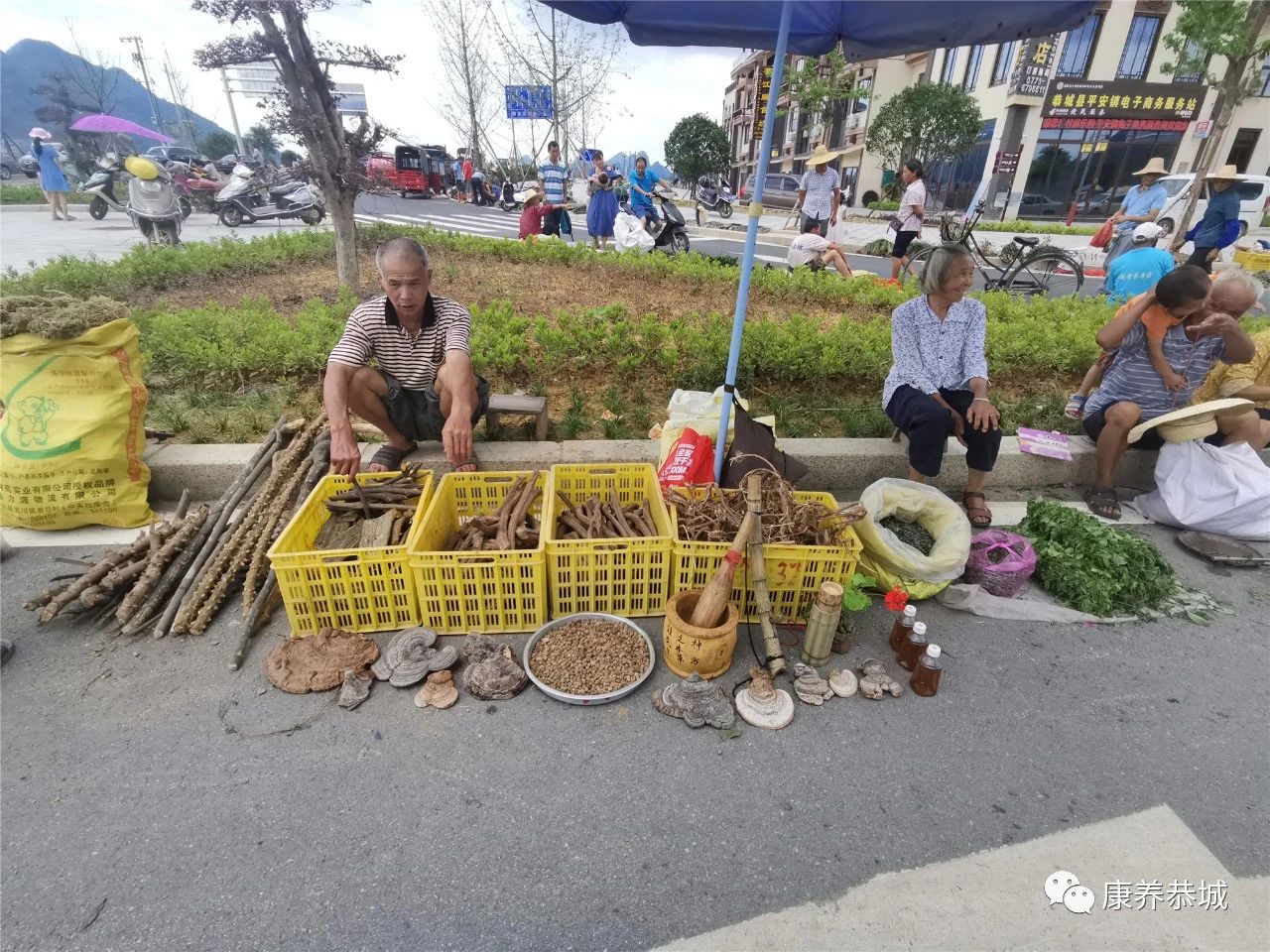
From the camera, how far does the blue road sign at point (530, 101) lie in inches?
707

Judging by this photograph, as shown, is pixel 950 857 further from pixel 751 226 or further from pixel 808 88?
pixel 808 88

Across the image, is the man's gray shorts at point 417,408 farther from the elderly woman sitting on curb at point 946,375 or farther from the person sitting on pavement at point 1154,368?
the person sitting on pavement at point 1154,368

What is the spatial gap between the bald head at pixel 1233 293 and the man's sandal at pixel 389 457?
4988mm

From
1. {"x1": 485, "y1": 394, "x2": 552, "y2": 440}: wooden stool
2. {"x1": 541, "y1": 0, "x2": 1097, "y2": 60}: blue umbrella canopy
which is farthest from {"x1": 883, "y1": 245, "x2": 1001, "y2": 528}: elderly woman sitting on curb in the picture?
{"x1": 485, "y1": 394, "x2": 552, "y2": 440}: wooden stool

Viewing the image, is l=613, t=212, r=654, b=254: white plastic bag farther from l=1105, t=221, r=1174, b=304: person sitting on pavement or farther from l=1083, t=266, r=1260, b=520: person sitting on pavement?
l=1083, t=266, r=1260, b=520: person sitting on pavement

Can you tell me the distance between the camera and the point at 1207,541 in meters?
3.41

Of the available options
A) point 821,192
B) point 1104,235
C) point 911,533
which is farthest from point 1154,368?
point 821,192

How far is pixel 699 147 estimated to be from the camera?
119 feet

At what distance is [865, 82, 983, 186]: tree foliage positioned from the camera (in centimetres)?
2298

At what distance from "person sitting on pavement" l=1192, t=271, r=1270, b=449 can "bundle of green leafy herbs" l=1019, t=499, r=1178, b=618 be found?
146 cm

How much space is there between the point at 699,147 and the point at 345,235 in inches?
1396

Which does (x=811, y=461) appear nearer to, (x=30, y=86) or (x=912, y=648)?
(x=912, y=648)

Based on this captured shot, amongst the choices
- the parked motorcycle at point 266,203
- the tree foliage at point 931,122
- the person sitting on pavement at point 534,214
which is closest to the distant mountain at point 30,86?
the parked motorcycle at point 266,203

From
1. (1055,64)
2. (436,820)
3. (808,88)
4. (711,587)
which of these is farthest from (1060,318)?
(1055,64)
